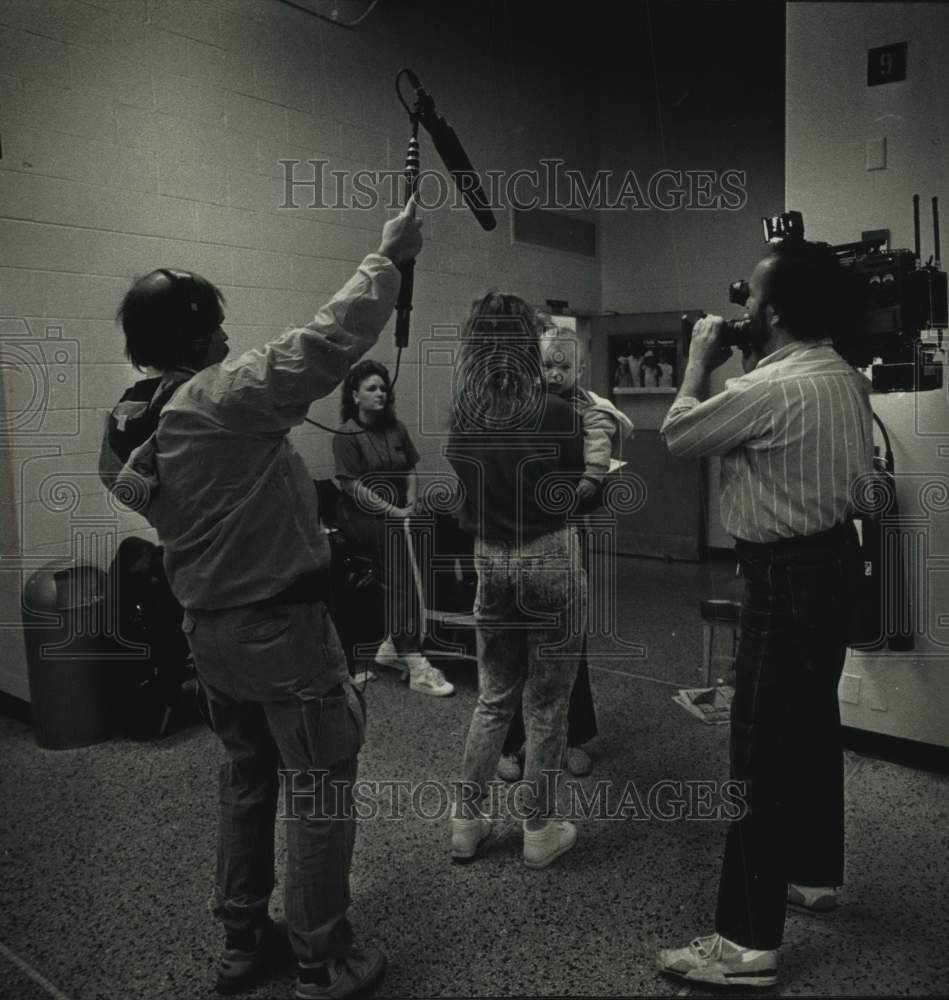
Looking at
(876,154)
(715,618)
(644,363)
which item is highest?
(876,154)

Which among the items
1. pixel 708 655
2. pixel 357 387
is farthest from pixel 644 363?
pixel 708 655

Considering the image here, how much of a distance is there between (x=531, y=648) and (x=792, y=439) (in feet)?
2.74

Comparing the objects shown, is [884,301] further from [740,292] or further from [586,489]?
[586,489]

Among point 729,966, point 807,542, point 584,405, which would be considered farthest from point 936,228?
point 729,966

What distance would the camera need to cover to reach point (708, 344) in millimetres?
1754

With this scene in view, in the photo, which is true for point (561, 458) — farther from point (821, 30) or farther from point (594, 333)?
point (594, 333)

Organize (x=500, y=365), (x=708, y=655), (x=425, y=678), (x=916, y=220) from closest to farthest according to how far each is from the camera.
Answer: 1. (x=500, y=365)
2. (x=916, y=220)
3. (x=708, y=655)
4. (x=425, y=678)

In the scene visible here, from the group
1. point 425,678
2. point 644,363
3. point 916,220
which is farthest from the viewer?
point 644,363

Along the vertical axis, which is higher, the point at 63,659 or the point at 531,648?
the point at 531,648

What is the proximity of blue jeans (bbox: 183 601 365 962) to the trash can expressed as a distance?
151cm

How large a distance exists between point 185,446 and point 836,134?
2.35 m

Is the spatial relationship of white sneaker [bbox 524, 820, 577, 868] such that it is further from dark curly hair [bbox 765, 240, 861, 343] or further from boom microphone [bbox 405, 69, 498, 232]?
boom microphone [bbox 405, 69, 498, 232]

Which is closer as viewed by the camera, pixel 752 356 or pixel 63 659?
pixel 752 356

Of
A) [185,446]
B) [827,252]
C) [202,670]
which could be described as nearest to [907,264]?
[827,252]
